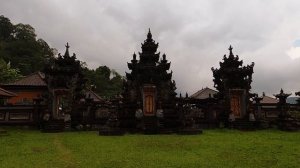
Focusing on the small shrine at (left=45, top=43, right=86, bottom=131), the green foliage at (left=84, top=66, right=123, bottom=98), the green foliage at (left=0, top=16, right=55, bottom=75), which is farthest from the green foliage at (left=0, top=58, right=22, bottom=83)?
the small shrine at (left=45, top=43, right=86, bottom=131)

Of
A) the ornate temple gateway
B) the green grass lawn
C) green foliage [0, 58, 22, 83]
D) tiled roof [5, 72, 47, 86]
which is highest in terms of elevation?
green foliage [0, 58, 22, 83]

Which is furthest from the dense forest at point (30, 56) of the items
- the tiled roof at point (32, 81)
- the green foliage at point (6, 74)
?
the tiled roof at point (32, 81)

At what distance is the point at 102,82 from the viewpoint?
271 feet

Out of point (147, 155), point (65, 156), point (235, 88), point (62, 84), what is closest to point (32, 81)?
point (62, 84)

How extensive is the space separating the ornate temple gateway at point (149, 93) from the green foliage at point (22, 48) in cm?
4050

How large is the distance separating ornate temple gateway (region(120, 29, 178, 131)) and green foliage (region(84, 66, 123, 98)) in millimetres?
44836

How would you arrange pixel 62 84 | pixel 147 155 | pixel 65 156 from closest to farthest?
1. pixel 65 156
2. pixel 147 155
3. pixel 62 84

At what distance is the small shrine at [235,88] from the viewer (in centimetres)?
3353

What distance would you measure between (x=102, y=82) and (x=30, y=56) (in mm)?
17986

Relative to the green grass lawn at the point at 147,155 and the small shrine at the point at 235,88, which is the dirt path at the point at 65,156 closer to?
the green grass lawn at the point at 147,155

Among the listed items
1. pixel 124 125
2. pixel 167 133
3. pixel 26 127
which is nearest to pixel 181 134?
pixel 167 133

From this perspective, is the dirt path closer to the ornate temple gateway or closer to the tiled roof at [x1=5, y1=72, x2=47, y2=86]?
the ornate temple gateway

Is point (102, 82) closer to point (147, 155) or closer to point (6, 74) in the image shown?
point (6, 74)

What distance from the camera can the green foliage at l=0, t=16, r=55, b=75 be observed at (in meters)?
78.0
